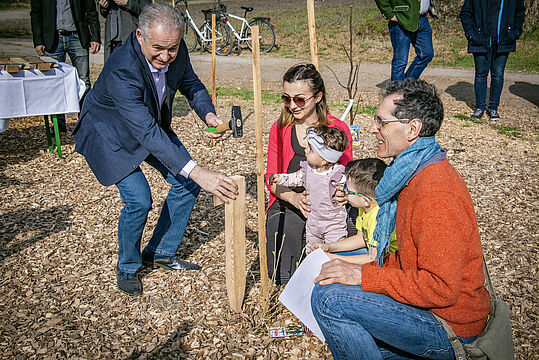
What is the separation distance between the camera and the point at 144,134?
2746 millimetres

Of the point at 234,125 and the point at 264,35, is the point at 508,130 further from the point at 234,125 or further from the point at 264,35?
the point at 264,35

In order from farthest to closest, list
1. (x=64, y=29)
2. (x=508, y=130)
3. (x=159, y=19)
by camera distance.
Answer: (x=508, y=130), (x=64, y=29), (x=159, y=19)

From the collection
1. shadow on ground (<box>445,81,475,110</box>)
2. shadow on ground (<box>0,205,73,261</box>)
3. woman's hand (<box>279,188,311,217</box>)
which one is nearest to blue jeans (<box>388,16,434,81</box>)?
shadow on ground (<box>445,81,475,110</box>)

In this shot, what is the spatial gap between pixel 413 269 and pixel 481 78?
6461 mm

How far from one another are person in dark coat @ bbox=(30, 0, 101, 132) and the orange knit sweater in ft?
18.8

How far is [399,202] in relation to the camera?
212 centimetres

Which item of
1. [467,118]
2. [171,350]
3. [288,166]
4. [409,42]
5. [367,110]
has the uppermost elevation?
[409,42]

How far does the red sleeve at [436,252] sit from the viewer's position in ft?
6.03

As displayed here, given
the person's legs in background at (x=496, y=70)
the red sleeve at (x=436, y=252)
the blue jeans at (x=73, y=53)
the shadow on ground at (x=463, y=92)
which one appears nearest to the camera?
the red sleeve at (x=436, y=252)

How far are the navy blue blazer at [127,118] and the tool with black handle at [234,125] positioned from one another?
277 mm

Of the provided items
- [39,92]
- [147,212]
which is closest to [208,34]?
[39,92]

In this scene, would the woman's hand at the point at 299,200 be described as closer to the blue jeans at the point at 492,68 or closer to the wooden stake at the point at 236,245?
the wooden stake at the point at 236,245

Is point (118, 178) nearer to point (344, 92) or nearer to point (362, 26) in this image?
point (344, 92)

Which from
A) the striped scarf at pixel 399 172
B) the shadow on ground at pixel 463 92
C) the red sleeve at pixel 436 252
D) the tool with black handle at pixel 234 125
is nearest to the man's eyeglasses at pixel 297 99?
the tool with black handle at pixel 234 125
